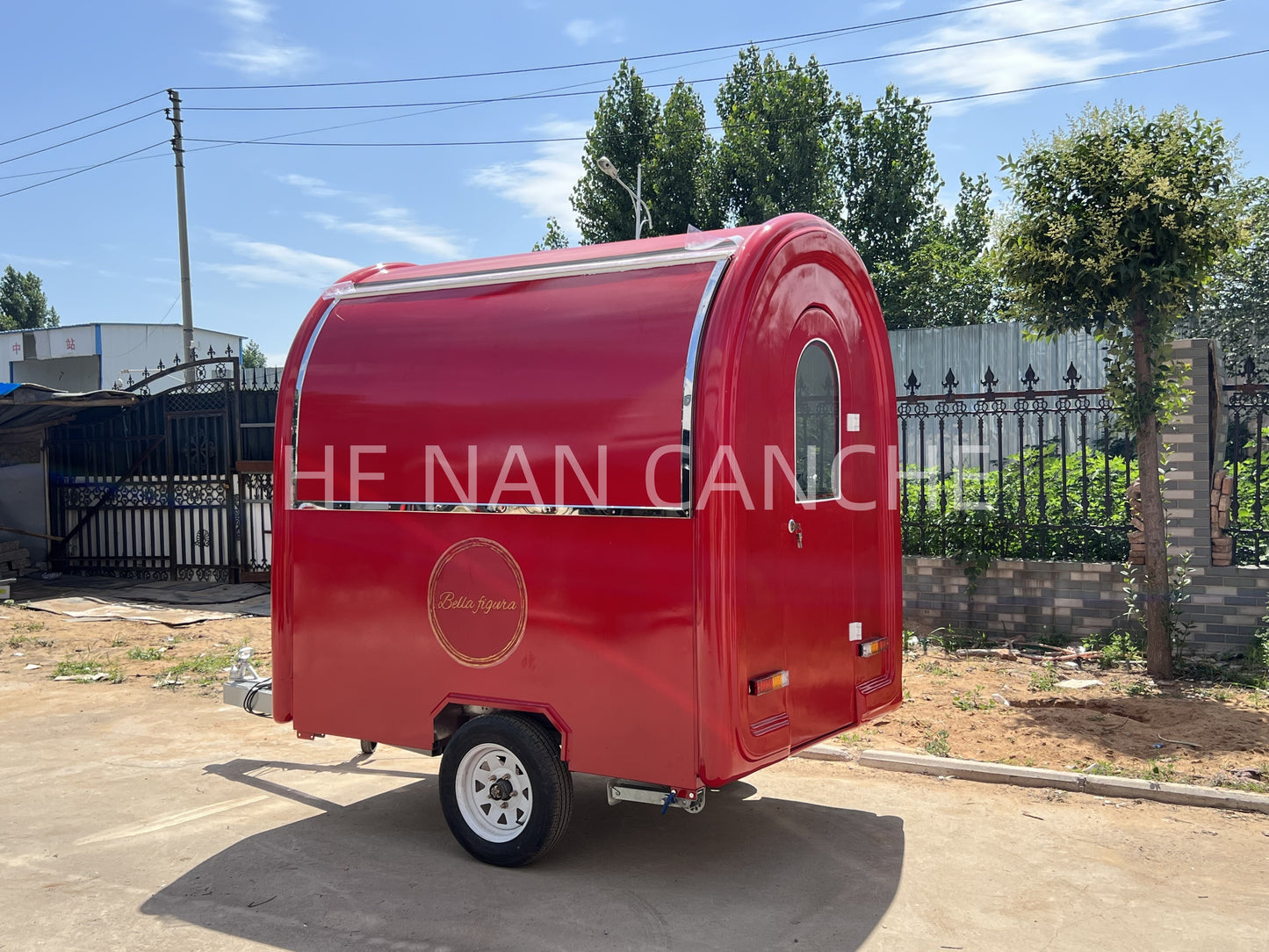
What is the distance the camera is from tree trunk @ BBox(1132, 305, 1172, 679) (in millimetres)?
Answer: 8508

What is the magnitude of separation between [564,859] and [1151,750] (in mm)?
3979

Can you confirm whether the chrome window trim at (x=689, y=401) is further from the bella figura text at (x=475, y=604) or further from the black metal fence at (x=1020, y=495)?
the black metal fence at (x=1020, y=495)

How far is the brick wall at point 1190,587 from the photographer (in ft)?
29.0

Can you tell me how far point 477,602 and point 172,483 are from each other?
12.1 m

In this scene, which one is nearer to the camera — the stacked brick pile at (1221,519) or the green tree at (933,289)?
the stacked brick pile at (1221,519)

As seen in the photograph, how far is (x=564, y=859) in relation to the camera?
532 cm

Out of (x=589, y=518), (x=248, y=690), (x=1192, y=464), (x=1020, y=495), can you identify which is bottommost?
(x=248, y=690)

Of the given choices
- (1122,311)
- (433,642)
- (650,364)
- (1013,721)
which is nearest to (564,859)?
(433,642)

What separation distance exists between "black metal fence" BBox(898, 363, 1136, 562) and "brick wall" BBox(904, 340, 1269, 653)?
0.30 m

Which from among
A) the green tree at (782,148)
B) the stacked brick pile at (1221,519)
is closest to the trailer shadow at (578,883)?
the stacked brick pile at (1221,519)

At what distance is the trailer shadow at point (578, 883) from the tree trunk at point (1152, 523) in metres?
3.93

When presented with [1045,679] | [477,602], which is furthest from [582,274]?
[1045,679]

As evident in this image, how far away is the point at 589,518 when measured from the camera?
4.83m

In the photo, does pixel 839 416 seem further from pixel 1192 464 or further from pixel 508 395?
pixel 1192 464
